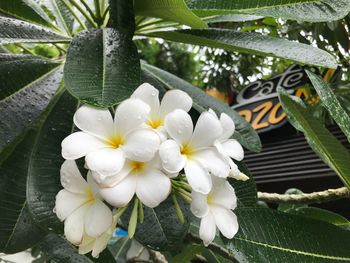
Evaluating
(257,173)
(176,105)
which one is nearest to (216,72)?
(257,173)

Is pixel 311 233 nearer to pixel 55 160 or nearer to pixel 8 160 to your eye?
pixel 55 160

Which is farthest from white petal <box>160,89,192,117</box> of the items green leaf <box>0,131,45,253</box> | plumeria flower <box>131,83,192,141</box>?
green leaf <box>0,131,45,253</box>

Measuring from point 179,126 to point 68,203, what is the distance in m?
0.15

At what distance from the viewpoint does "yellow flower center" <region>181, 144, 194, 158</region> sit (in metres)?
0.54

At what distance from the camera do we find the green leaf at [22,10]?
0.84m

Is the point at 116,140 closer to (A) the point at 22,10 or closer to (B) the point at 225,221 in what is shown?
(B) the point at 225,221

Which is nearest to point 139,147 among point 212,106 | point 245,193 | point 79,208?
point 79,208

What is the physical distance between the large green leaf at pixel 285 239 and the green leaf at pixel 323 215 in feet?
0.71

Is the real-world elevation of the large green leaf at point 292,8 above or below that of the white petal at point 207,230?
above

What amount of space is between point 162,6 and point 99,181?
323mm

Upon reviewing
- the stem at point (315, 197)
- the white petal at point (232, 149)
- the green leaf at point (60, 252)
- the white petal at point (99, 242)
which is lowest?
the green leaf at point (60, 252)

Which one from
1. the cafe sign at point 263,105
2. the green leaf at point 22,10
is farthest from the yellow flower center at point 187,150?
the cafe sign at point 263,105

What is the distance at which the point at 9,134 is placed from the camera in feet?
2.23

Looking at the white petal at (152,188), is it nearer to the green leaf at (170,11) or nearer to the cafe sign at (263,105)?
the green leaf at (170,11)
